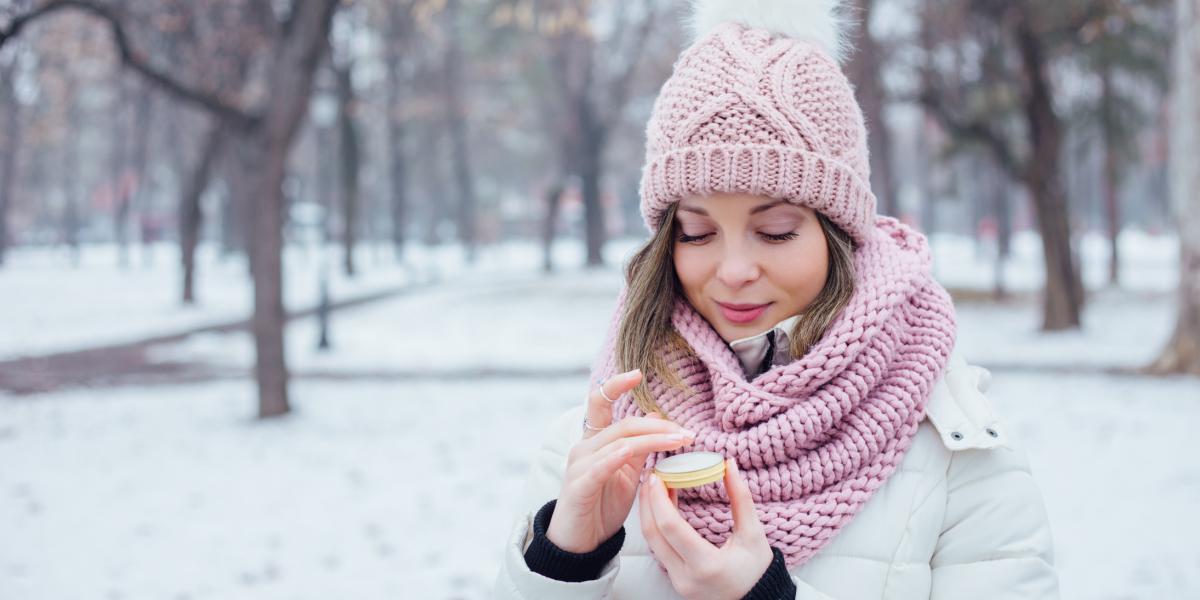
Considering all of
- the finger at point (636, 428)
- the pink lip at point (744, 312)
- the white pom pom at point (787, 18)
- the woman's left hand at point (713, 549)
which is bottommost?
the woman's left hand at point (713, 549)

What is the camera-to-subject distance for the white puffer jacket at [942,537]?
4.65 ft

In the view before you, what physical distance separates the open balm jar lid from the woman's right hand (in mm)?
25

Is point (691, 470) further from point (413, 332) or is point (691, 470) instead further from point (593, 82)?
point (593, 82)

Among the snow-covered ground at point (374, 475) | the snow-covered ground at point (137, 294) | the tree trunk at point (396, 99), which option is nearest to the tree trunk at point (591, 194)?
the snow-covered ground at point (137, 294)

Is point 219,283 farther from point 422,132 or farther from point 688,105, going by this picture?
point 688,105

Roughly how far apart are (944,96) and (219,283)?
62.0 ft

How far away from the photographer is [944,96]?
16562 millimetres

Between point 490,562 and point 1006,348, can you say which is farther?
point 1006,348

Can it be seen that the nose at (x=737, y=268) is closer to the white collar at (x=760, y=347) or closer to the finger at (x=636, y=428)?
the white collar at (x=760, y=347)

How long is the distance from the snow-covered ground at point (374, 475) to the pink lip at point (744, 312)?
3.27 ft

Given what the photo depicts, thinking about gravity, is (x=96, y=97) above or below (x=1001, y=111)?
above

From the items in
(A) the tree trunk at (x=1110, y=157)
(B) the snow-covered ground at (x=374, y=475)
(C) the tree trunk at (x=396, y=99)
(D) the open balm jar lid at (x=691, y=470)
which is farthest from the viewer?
(C) the tree trunk at (x=396, y=99)

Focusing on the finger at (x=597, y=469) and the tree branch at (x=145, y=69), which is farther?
the tree branch at (x=145, y=69)

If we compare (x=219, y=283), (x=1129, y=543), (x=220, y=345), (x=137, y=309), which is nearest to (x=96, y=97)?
(x=219, y=283)
